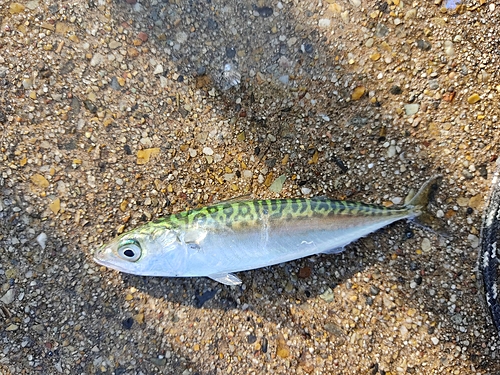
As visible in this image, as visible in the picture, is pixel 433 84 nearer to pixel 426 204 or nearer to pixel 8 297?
pixel 426 204

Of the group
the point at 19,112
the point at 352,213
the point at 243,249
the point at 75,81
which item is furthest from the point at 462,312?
the point at 19,112

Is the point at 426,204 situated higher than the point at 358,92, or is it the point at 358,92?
the point at 358,92

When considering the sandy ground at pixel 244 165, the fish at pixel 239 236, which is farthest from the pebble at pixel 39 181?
the fish at pixel 239 236

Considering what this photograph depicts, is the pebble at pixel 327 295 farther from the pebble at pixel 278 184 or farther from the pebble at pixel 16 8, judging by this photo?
the pebble at pixel 16 8

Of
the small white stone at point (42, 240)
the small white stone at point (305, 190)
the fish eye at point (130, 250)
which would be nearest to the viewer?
the fish eye at point (130, 250)

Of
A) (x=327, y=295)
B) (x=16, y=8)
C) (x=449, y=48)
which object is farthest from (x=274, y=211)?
(x=16, y=8)

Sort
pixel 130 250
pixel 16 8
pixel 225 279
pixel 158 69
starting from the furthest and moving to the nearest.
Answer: pixel 158 69, pixel 16 8, pixel 225 279, pixel 130 250

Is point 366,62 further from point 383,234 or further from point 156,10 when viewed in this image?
point 156,10
